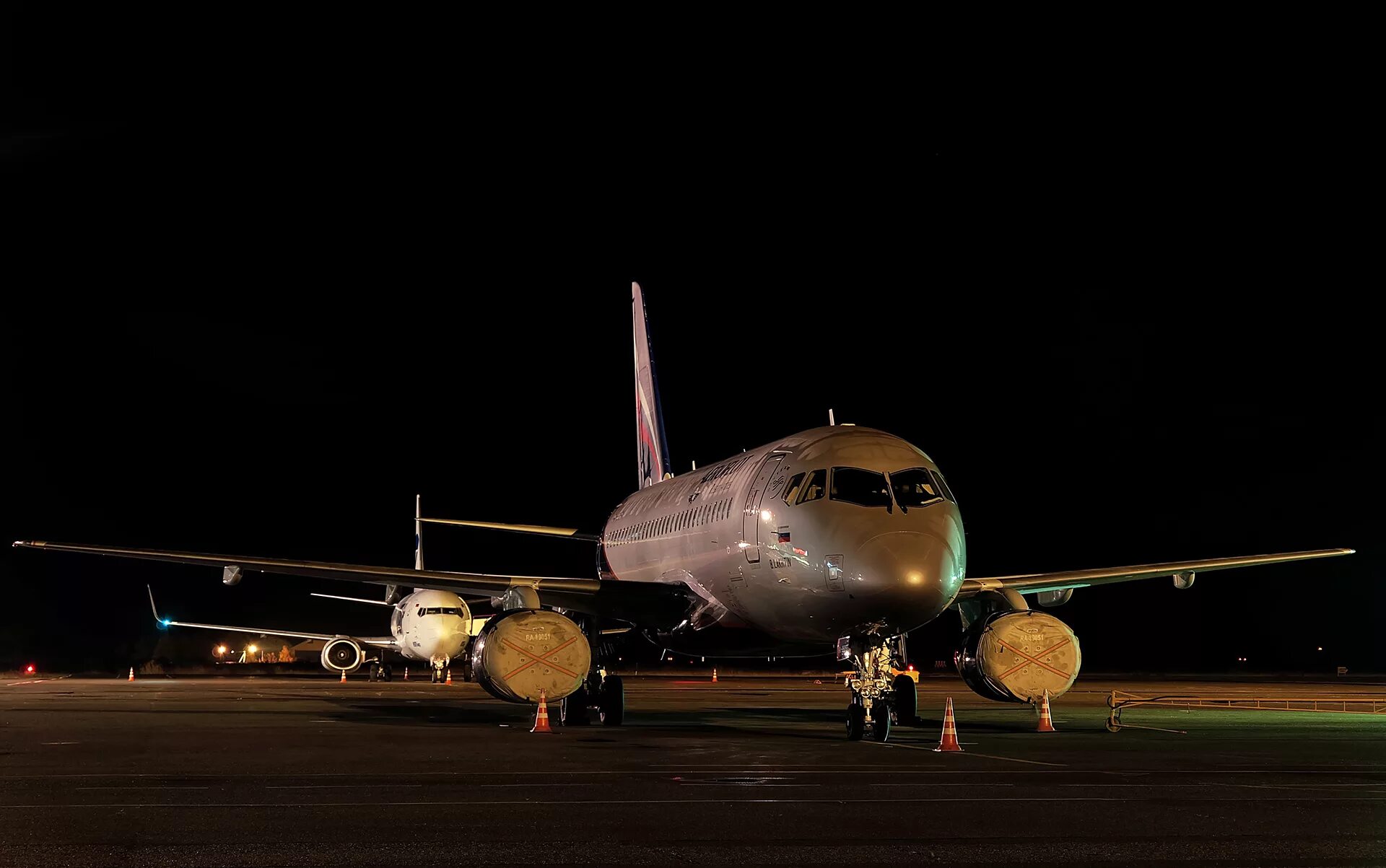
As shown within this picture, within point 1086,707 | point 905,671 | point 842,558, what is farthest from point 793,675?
point 842,558

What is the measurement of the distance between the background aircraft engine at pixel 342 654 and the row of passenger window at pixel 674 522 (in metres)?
33.7

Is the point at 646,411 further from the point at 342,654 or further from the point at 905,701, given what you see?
the point at 342,654

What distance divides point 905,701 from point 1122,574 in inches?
183

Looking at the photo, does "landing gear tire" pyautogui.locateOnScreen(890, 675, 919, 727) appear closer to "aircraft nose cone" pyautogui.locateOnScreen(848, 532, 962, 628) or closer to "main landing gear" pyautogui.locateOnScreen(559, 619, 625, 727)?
"aircraft nose cone" pyautogui.locateOnScreen(848, 532, 962, 628)

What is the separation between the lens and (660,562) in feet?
82.1

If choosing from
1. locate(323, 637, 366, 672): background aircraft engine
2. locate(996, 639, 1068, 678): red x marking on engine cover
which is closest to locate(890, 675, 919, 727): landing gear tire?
locate(996, 639, 1068, 678): red x marking on engine cover

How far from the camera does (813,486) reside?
19.2 metres

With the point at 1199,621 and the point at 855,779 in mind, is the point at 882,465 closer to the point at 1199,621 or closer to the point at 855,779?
the point at 855,779

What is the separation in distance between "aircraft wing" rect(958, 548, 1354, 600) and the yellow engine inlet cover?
110cm

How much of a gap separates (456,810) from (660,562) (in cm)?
1435

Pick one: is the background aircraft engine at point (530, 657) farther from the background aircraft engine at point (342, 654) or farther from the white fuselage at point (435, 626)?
the background aircraft engine at point (342, 654)

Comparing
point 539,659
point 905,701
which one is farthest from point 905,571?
point 539,659

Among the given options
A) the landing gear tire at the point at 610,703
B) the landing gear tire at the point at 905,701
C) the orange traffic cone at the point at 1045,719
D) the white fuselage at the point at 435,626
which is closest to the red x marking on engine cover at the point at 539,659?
the landing gear tire at the point at 610,703

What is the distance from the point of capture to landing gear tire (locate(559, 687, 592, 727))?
75.5ft
